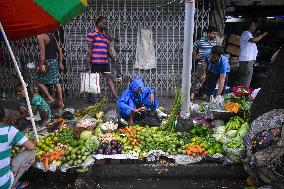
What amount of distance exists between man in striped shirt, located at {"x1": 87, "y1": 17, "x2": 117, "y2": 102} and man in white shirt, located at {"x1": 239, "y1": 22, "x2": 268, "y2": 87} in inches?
147

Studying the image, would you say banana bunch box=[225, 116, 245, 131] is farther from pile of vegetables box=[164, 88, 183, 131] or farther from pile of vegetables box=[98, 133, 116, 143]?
pile of vegetables box=[98, 133, 116, 143]

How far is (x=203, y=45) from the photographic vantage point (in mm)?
8242

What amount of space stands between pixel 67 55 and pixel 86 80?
161 cm

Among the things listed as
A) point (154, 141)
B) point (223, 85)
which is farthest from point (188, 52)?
point (223, 85)

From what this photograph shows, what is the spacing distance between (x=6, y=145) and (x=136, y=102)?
3.14m

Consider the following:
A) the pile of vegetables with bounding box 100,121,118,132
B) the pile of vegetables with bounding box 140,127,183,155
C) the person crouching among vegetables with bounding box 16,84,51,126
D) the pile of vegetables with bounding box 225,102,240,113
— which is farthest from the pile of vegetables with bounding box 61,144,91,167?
the pile of vegetables with bounding box 225,102,240,113

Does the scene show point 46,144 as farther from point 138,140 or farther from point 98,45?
point 98,45

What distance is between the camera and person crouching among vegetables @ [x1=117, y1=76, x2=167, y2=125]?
619 cm

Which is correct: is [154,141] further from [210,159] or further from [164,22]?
[164,22]

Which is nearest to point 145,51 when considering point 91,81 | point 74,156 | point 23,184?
point 91,81

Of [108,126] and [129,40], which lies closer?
[108,126]

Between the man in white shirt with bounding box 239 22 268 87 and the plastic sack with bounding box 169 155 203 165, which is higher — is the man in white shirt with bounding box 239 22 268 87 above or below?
above

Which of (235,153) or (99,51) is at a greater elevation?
(99,51)

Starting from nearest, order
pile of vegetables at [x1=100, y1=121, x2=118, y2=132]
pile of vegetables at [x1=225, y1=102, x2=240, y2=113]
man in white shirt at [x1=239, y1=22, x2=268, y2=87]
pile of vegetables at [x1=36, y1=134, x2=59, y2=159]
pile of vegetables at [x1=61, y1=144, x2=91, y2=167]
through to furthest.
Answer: pile of vegetables at [x1=61, y1=144, x2=91, y2=167]
pile of vegetables at [x1=36, y1=134, x2=59, y2=159]
pile of vegetables at [x1=100, y1=121, x2=118, y2=132]
pile of vegetables at [x1=225, y1=102, x2=240, y2=113]
man in white shirt at [x1=239, y1=22, x2=268, y2=87]
